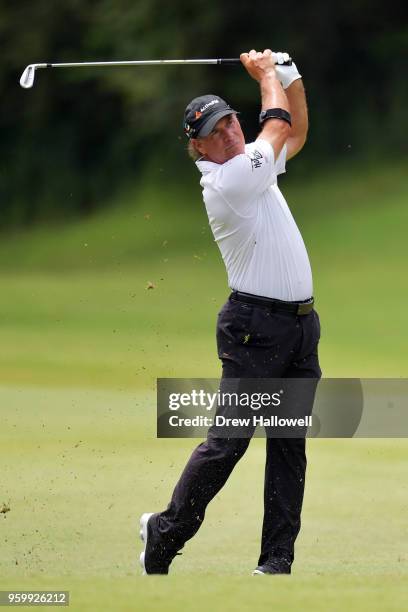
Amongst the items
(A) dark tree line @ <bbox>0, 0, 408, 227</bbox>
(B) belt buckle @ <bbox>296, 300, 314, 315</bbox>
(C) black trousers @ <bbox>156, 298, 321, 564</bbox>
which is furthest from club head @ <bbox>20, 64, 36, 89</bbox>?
(A) dark tree line @ <bbox>0, 0, 408, 227</bbox>

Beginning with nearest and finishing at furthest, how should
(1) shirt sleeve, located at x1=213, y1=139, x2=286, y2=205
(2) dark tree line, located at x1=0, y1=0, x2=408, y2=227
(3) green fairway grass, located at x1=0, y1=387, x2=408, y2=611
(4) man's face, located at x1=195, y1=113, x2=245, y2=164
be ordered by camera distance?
(3) green fairway grass, located at x1=0, y1=387, x2=408, y2=611 < (1) shirt sleeve, located at x1=213, y1=139, x2=286, y2=205 < (4) man's face, located at x1=195, y1=113, x2=245, y2=164 < (2) dark tree line, located at x1=0, y1=0, x2=408, y2=227

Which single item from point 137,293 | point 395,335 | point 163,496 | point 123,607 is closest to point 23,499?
point 163,496

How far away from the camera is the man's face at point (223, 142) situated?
16.1 feet

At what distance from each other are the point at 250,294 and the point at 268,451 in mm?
585

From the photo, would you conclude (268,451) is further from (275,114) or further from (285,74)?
(285,74)

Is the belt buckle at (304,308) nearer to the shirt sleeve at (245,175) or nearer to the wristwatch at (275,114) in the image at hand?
the shirt sleeve at (245,175)

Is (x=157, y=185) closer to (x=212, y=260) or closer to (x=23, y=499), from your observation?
(x=212, y=260)

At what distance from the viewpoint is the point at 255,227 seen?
16.1 ft

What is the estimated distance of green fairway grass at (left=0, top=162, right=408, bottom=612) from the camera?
4.67 meters

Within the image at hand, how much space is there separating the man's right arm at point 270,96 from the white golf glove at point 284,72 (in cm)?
6

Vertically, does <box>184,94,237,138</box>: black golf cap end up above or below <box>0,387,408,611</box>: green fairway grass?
above

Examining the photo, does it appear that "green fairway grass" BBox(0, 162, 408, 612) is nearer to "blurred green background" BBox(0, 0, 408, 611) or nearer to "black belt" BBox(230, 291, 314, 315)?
"blurred green background" BBox(0, 0, 408, 611)

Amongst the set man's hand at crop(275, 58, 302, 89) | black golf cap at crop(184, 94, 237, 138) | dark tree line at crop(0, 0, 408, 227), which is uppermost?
dark tree line at crop(0, 0, 408, 227)

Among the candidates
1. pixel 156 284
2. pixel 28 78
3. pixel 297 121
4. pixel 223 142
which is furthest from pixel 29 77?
pixel 156 284
